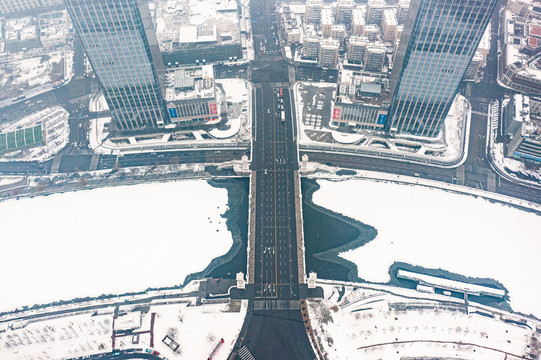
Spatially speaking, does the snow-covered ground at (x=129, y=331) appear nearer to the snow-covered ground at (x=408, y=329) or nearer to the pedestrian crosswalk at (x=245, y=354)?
the pedestrian crosswalk at (x=245, y=354)

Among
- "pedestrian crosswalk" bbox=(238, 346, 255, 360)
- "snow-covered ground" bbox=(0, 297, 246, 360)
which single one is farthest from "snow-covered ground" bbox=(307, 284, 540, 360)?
"snow-covered ground" bbox=(0, 297, 246, 360)

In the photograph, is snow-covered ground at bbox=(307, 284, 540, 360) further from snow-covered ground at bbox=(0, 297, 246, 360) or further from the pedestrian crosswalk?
snow-covered ground at bbox=(0, 297, 246, 360)

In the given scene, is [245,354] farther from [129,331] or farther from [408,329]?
[408,329]

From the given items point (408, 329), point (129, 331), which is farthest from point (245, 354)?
point (408, 329)

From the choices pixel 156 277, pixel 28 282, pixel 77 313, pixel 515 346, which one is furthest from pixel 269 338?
pixel 28 282

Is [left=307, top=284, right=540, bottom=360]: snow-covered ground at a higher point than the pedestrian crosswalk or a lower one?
higher

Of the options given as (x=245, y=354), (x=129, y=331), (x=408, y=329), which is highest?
Result: (x=408, y=329)

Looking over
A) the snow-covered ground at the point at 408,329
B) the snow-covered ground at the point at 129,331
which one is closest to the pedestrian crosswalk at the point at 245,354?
the snow-covered ground at the point at 129,331
